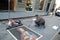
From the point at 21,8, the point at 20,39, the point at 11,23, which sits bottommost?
the point at 20,39

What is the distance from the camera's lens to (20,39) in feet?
14.7

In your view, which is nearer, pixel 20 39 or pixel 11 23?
pixel 20 39

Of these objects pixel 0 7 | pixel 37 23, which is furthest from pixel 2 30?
pixel 0 7

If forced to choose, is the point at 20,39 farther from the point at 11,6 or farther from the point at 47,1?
the point at 47,1

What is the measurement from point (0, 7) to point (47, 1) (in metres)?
5.55

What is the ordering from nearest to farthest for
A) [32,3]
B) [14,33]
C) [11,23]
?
[14,33], [11,23], [32,3]

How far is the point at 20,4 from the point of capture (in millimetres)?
8547

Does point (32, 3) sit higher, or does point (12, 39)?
point (32, 3)

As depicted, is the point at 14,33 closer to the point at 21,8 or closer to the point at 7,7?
the point at 7,7

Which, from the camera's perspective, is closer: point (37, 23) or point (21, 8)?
point (37, 23)

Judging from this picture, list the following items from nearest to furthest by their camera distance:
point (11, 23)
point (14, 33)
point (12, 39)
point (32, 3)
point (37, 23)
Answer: point (12, 39), point (14, 33), point (11, 23), point (37, 23), point (32, 3)

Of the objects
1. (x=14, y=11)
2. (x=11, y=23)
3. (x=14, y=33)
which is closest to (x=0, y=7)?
(x=14, y=11)

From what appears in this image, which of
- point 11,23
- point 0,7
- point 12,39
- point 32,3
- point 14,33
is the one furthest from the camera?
point 32,3

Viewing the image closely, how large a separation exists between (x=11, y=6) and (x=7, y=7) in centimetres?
38
